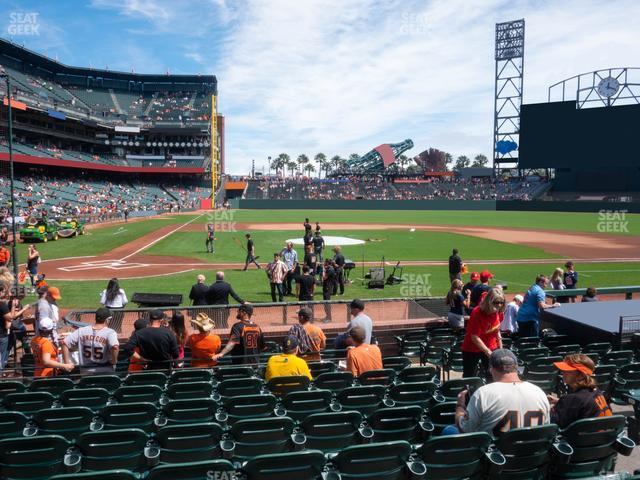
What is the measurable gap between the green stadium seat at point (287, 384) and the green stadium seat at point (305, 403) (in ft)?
1.71

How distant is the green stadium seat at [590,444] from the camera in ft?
14.9

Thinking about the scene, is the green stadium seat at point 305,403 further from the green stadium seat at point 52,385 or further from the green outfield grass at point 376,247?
the green outfield grass at point 376,247

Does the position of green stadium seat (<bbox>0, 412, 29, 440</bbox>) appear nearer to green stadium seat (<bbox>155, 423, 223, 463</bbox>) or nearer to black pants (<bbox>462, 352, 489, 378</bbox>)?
green stadium seat (<bbox>155, 423, 223, 463</bbox>)

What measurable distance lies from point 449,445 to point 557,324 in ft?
26.1

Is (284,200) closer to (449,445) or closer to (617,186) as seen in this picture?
(617,186)

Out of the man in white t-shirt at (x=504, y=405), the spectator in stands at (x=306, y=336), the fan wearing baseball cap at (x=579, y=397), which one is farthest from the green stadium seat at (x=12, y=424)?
the fan wearing baseball cap at (x=579, y=397)

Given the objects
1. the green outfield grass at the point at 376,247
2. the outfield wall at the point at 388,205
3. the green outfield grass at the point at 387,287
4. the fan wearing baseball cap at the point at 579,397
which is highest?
the outfield wall at the point at 388,205

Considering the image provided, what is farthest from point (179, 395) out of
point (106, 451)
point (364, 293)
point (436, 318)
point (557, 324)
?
point (364, 293)

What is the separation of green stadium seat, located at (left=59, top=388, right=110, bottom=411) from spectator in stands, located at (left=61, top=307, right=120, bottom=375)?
1.25 metres

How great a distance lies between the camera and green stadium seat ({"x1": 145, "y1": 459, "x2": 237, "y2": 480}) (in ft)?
12.7

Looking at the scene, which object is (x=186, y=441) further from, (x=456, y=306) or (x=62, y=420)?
(x=456, y=306)

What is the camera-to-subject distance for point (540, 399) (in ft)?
14.9

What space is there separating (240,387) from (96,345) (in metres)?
2.49

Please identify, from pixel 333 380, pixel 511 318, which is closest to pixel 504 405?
pixel 333 380
